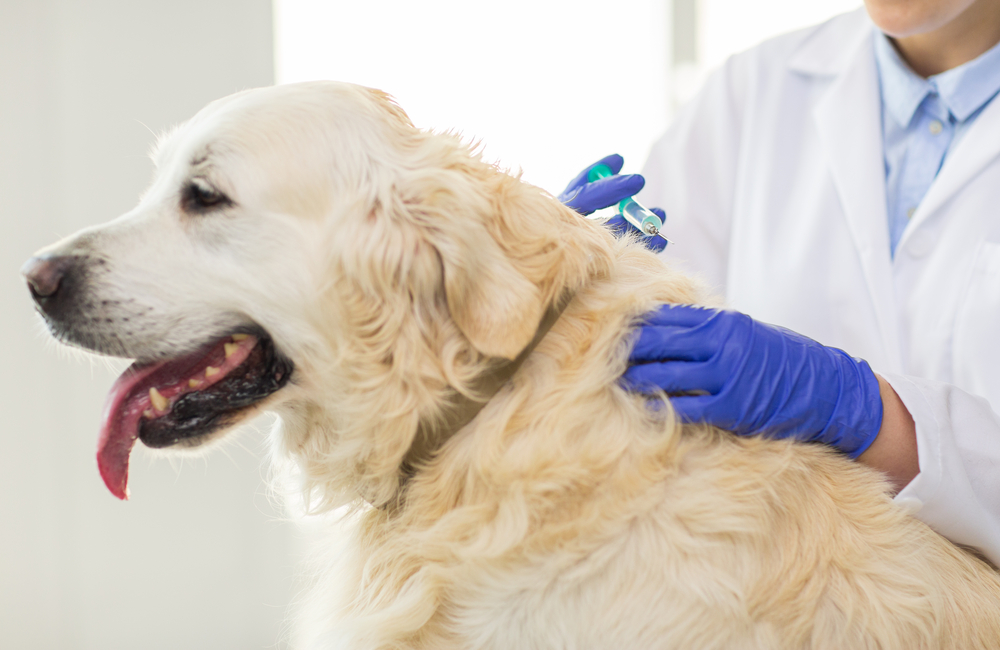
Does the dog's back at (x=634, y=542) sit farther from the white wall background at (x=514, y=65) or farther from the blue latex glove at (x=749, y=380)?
the white wall background at (x=514, y=65)

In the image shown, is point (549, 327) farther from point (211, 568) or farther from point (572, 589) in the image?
point (211, 568)

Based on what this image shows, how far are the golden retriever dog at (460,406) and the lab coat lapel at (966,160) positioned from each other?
0.57 m

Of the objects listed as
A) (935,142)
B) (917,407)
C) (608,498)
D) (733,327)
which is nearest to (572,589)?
(608,498)

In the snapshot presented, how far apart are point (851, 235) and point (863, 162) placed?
0.13m

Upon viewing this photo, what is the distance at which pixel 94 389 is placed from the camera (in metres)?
1.62

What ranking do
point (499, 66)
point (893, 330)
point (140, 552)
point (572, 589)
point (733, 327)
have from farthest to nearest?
point (499, 66) < point (140, 552) < point (893, 330) < point (733, 327) < point (572, 589)

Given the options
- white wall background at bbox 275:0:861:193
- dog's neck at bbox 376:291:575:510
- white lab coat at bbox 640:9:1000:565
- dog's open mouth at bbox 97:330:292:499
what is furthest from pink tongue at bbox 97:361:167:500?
white wall background at bbox 275:0:861:193

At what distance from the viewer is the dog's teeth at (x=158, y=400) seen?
0.78 meters

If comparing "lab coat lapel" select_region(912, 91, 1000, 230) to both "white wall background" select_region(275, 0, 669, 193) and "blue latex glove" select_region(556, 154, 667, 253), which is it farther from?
"white wall background" select_region(275, 0, 669, 193)

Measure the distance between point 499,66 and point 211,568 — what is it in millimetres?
1669

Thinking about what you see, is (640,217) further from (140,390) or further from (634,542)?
(140,390)

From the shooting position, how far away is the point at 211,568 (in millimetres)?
1788

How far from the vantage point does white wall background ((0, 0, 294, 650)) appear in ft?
4.97

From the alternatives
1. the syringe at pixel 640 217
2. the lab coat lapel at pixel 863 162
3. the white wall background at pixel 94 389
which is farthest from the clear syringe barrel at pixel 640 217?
the white wall background at pixel 94 389
